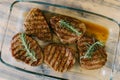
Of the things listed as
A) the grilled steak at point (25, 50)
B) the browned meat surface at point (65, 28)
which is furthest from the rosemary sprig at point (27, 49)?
the browned meat surface at point (65, 28)

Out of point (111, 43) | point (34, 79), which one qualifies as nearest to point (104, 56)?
point (111, 43)

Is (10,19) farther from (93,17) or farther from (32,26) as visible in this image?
(93,17)

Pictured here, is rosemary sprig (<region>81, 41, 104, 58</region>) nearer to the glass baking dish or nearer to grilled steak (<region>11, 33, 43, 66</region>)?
the glass baking dish

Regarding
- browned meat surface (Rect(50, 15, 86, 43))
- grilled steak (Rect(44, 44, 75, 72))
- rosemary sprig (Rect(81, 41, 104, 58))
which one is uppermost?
browned meat surface (Rect(50, 15, 86, 43))

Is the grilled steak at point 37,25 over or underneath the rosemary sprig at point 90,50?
over

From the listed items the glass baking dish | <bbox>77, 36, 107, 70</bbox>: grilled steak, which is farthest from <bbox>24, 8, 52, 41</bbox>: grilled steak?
<bbox>77, 36, 107, 70</bbox>: grilled steak

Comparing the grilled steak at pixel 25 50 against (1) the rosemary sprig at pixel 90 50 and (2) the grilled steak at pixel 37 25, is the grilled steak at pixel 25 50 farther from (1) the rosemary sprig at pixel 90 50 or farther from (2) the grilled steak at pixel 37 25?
(1) the rosemary sprig at pixel 90 50

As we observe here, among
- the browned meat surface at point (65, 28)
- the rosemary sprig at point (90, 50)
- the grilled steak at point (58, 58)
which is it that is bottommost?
the grilled steak at point (58, 58)
